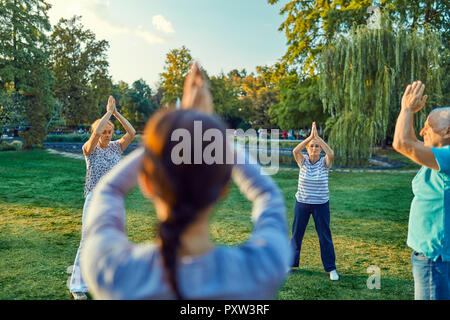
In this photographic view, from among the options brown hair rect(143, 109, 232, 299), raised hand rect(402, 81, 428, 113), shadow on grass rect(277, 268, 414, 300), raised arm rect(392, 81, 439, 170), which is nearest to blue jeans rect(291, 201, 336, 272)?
shadow on grass rect(277, 268, 414, 300)

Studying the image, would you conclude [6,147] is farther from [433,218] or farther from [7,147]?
[433,218]

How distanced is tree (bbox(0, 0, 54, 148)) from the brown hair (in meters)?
27.3

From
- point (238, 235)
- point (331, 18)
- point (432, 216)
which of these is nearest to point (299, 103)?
point (331, 18)

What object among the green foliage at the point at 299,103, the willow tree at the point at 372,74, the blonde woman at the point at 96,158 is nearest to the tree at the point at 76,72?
the green foliage at the point at 299,103

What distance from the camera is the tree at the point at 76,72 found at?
36281 mm

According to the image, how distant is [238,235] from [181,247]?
5.63 m

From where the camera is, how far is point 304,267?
4988 mm

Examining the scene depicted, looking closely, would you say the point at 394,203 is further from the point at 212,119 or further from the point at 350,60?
the point at 212,119

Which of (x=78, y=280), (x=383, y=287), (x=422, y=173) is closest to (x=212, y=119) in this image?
(x=422, y=173)

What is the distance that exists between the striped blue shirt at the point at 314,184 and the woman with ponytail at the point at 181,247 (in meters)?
3.70

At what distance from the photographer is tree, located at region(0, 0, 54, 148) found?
24984mm

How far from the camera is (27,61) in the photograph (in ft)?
87.6

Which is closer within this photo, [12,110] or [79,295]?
[79,295]
